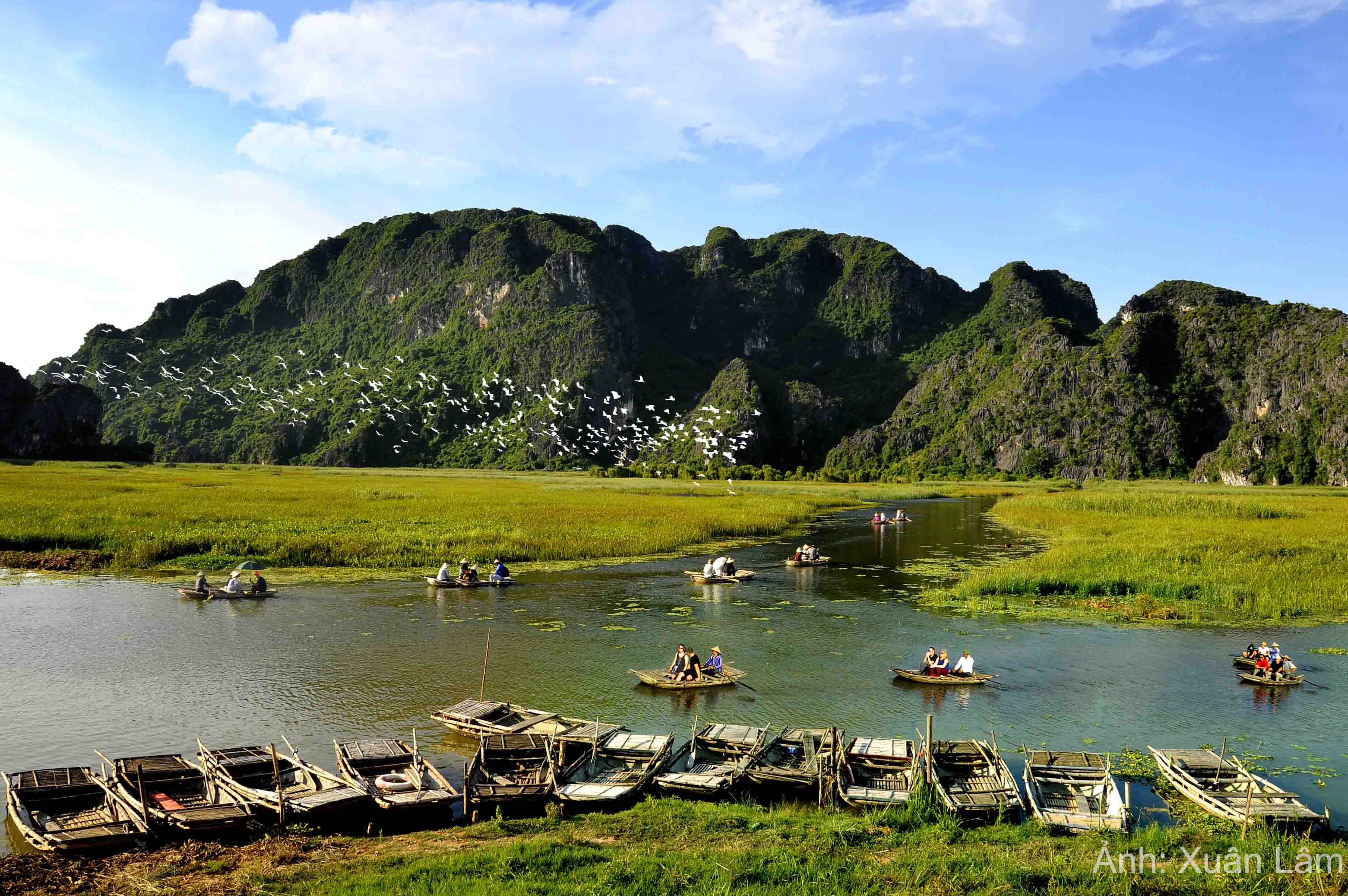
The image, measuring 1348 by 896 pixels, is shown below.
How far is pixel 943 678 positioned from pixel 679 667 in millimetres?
6753

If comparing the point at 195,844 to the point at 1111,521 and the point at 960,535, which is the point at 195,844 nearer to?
the point at 960,535

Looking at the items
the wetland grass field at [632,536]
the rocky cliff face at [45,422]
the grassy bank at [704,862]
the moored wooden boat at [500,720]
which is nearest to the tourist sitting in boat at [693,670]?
the moored wooden boat at [500,720]

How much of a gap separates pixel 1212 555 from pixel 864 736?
29987 millimetres

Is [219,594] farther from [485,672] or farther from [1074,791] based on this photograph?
[1074,791]

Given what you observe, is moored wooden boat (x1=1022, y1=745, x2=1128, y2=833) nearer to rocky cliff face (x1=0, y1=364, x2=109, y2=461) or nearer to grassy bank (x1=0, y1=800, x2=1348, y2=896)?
grassy bank (x1=0, y1=800, x2=1348, y2=896)

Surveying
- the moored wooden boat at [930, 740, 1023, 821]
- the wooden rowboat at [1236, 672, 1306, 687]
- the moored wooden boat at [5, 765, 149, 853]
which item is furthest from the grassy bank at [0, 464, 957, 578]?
the wooden rowboat at [1236, 672, 1306, 687]

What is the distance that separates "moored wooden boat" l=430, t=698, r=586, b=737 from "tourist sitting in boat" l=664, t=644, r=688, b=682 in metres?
3.64

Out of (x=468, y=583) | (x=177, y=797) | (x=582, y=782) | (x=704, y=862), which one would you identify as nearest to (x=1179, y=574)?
(x=468, y=583)

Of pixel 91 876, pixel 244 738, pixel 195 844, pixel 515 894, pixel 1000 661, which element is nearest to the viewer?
pixel 515 894

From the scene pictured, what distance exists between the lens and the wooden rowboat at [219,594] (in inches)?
1214

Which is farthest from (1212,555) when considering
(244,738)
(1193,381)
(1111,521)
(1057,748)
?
(1193,381)

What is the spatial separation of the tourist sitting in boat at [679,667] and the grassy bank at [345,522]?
20.3 m

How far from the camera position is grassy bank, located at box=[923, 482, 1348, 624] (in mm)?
31016

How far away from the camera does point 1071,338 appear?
193 meters
